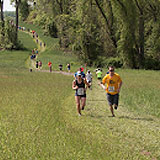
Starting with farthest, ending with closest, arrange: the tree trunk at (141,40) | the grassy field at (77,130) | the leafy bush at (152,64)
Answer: the leafy bush at (152,64) < the tree trunk at (141,40) < the grassy field at (77,130)

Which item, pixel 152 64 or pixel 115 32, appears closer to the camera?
pixel 152 64

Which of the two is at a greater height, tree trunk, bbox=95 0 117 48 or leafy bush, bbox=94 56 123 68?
tree trunk, bbox=95 0 117 48

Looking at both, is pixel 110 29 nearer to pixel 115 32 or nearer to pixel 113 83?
pixel 115 32

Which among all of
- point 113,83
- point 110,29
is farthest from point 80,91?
point 110,29

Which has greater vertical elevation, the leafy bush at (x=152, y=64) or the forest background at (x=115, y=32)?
the forest background at (x=115, y=32)

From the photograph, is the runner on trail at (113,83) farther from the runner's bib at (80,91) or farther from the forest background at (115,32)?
the forest background at (115,32)

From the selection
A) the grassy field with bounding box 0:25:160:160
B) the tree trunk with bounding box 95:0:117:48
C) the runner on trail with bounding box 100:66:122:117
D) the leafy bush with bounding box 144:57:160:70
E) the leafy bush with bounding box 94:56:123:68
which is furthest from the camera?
the tree trunk with bounding box 95:0:117:48

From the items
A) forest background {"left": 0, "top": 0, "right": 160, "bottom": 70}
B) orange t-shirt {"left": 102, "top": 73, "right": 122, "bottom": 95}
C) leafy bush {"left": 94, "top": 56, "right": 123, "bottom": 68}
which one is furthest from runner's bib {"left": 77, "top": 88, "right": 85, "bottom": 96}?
leafy bush {"left": 94, "top": 56, "right": 123, "bottom": 68}

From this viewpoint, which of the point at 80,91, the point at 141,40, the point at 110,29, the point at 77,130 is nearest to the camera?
the point at 77,130

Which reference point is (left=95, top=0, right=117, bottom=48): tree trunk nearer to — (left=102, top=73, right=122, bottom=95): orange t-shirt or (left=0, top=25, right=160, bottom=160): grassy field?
(left=0, top=25, right=160, bottom=160): grassy field

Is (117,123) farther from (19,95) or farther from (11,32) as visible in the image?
(11,32)

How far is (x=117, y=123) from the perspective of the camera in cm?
1074

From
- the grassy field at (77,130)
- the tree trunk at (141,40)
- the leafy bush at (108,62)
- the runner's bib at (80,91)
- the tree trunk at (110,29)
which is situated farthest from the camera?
the tree trunk at (110,29)

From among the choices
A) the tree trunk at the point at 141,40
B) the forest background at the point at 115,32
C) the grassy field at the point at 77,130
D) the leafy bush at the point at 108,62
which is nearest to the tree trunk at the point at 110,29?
the forest background at the point at 115,32
